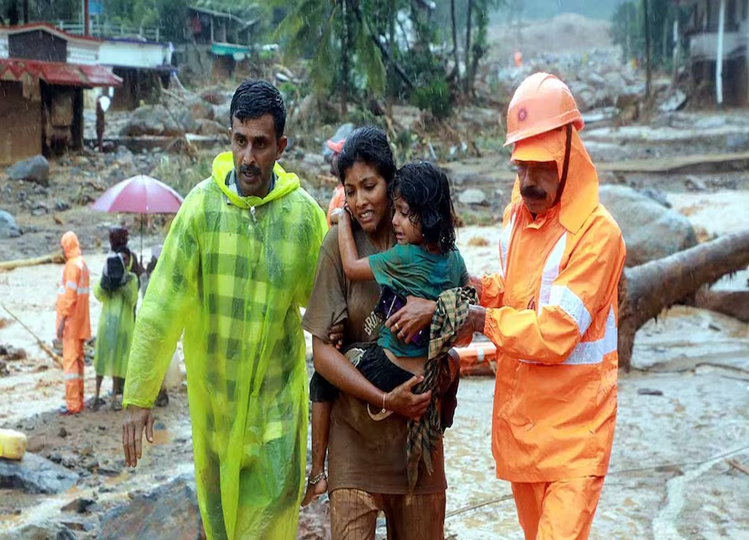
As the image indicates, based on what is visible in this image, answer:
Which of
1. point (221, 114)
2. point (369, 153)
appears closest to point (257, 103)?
point (369, 153)

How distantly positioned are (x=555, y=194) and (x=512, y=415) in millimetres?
722

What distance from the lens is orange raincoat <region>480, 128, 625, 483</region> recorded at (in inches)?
117

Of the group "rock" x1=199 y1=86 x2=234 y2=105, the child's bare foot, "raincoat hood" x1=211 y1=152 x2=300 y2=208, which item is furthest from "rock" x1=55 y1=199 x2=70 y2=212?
the child's bare foot

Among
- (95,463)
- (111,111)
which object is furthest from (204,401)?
(111,111)

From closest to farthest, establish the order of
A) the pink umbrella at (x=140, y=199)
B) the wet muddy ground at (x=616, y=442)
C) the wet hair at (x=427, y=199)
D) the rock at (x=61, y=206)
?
the wet hair at (x=427, y=199)
the wet muddy ground at (x=616, y=442)
the pink umbrella at (x=140, y=199)
the rock at (x=61, y=206)

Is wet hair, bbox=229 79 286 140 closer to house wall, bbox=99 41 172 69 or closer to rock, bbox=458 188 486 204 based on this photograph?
rock, bbox=458 188 486 204

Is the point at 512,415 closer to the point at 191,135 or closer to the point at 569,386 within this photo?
the point at 569,386

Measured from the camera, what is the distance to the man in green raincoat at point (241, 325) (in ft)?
10.9

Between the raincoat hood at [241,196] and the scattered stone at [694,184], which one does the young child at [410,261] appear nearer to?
the raincoat hood at [241,196]

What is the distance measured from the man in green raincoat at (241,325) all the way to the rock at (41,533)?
5.51 feet

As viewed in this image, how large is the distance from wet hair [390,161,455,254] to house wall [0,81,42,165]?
66.8 ft

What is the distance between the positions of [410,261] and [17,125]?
2106 centimetres

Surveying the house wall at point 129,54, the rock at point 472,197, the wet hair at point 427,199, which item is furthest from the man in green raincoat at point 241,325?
the house wall at point 129,54

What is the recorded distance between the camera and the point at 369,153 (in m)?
3.02
